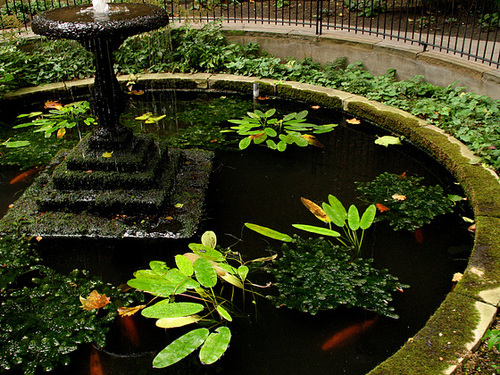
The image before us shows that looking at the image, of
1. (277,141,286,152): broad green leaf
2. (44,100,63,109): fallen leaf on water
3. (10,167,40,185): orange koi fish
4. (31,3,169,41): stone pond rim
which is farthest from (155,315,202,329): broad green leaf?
(44,100,63,109): fallen leaf on water

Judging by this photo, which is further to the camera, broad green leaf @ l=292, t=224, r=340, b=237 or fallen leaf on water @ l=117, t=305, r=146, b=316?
broad green leaf @ l=292, t=224, r=340, b=237

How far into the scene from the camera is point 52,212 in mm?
4008

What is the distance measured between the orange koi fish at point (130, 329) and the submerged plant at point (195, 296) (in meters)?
0.16

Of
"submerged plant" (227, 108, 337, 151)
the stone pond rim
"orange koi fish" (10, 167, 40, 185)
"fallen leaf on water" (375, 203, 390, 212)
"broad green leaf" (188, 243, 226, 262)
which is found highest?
the stone pond rim

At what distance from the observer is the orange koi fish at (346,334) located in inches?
108

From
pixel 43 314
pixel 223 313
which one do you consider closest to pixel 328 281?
pixel 223 313

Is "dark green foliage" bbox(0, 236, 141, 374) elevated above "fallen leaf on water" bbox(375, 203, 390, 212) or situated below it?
below

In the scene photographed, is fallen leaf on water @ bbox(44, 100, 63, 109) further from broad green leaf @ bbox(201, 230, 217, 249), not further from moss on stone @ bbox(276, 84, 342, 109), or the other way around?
broad green leaf @ bbox(201, 230, 217, 249)

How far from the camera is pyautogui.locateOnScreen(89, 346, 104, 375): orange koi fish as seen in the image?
103 inches

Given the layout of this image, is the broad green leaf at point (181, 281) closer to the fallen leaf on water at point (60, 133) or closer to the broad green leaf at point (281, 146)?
the broad green leaf at point (281, 146)

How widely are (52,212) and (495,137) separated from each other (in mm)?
4219

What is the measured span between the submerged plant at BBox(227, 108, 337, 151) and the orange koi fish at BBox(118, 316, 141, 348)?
251 centimetres

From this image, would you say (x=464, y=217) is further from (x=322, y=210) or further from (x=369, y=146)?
(x=369, y=146)

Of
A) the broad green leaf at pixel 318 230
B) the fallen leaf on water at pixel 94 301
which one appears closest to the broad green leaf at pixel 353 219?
the broad green leaf at pixel 318 230
